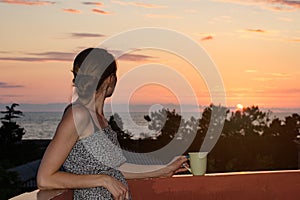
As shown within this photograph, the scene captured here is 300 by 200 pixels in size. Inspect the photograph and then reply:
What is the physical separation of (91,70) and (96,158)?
20 cm

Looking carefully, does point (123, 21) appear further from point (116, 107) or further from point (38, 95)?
point (116, 107)

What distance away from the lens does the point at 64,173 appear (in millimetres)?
1229

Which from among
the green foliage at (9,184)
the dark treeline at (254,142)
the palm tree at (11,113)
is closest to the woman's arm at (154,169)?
the dark treeline at (254,142)

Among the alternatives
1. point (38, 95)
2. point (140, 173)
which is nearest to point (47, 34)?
point (38, 95)

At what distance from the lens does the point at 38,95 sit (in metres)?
6.36

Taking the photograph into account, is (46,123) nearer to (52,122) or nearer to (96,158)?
(52,122)

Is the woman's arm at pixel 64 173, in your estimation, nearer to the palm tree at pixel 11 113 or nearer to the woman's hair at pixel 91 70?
the woman's hair at pixel 91 70

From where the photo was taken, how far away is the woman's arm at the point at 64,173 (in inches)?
47.6

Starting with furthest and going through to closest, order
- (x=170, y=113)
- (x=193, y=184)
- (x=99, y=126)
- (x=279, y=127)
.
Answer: (x=279, y=127), (x=170, y=113), (x=193, y=184), (x=99, y=126)

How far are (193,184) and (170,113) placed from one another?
2.46 metres

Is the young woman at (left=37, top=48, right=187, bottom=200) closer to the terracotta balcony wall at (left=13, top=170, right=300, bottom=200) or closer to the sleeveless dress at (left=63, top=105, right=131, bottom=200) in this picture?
the sleeveless dress at (left=63, top=105, right=131, bottom=200)

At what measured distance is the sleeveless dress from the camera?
1350 millimetres

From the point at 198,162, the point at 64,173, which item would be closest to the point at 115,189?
the point at 64,173

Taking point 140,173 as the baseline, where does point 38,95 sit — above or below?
above
